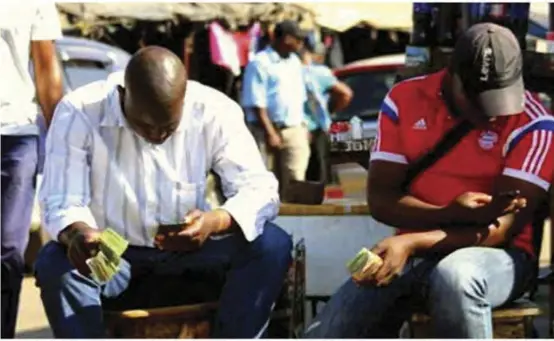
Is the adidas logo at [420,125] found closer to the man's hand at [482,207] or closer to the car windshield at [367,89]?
the man's hand at [482,207]

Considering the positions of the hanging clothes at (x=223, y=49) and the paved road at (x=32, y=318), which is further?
the hanging clothes at (x=223, y=49)

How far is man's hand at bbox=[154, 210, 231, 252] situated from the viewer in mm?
4242

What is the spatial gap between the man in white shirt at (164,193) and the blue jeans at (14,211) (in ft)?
1.74

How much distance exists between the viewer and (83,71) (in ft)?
33.3

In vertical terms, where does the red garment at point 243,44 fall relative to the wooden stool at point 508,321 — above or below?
below

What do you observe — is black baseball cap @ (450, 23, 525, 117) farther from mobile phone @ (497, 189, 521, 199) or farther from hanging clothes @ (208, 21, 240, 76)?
hanging clothes @ (208, 21, 240, 76)

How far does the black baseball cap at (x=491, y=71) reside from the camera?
167 inches

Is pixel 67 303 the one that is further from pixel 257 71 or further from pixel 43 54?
pixel 257 71

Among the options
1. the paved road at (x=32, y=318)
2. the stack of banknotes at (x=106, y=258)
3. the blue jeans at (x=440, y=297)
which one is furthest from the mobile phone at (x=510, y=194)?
the paved road at (x=32, y=318)

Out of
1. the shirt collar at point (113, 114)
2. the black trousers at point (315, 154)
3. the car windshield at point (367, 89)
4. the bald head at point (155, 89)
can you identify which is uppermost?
the bald head at point (155, 89)

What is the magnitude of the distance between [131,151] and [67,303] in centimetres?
56

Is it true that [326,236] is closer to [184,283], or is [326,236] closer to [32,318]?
[184,283]

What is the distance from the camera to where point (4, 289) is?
4.94 meters

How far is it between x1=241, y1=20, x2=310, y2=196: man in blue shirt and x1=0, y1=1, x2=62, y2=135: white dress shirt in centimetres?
502
